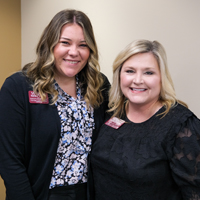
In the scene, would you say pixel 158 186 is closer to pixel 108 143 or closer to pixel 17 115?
pixel 108 143

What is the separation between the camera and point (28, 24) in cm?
321

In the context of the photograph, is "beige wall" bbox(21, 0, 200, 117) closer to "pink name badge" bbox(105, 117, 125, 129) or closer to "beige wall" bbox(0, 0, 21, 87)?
"pink name badge" bbox(105, 117, 125, 129)

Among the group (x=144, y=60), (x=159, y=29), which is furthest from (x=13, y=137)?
(x=159, y=29)

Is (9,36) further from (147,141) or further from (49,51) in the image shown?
(147,141)

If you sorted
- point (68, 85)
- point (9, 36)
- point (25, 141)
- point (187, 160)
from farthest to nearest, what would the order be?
point (9, 36) → point (68, 85) → point (25, 141) → point (187, 160)

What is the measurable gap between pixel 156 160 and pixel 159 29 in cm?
107

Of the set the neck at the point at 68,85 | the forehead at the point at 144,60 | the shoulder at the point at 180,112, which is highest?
the forehead at the point at 144,60

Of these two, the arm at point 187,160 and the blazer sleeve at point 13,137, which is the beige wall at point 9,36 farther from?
the arm at point 187,160

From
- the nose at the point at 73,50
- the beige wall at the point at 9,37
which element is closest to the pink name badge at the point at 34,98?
the nose at the point at 73,50

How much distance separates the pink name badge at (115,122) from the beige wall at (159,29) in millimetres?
544

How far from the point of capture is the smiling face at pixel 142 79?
152 centimetres

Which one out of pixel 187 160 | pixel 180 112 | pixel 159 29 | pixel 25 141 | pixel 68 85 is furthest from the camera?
pixel 159 29

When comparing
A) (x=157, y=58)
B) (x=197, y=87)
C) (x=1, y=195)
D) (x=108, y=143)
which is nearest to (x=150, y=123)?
(x=108, y=143)

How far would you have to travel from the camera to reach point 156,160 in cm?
138
